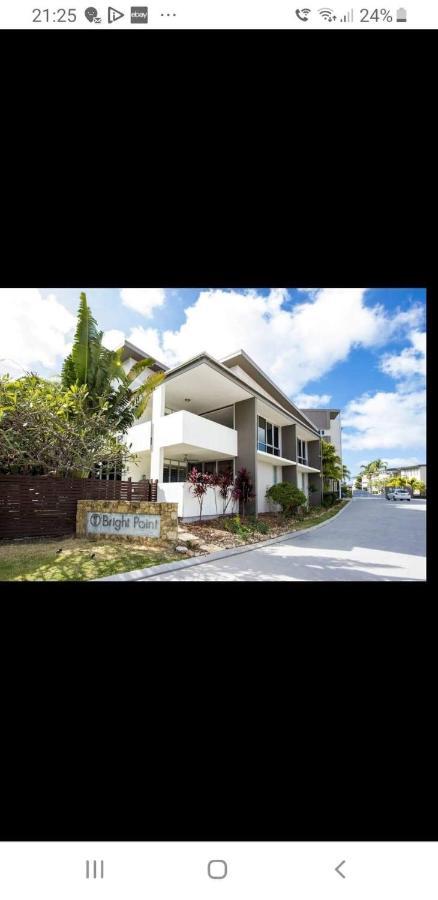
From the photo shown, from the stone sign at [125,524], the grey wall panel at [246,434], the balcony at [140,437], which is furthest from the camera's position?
the grey wall panel at [246,434]

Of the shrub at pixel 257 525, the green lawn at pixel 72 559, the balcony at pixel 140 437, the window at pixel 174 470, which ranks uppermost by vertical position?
the balcony at pixel 140 437

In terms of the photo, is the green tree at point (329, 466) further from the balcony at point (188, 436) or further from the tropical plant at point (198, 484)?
the tropical plant at point (198, 484)

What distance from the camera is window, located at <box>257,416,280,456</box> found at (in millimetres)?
7498

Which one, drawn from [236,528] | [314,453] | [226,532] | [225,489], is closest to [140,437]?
[225,489]

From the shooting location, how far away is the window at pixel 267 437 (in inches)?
295

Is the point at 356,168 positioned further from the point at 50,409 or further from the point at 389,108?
the point at 50,409

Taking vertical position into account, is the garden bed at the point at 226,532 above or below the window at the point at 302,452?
below

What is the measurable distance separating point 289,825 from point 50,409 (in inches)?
185

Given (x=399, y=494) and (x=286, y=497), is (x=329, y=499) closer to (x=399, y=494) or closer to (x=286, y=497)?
(x=399, y=494)
